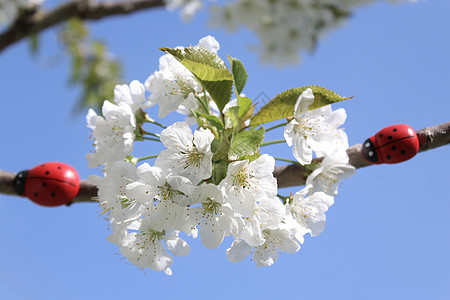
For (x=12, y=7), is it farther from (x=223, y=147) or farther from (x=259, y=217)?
(x=259, y=217)

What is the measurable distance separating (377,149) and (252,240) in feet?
2.22

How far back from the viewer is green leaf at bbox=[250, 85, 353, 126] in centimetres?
116

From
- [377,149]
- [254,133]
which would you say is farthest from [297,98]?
[377,149]

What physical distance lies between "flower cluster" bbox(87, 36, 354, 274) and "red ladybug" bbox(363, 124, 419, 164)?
0.55 feet

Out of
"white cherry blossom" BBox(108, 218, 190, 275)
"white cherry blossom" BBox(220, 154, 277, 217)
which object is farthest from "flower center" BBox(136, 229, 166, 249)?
"white cherry blossom" BBox(220, 154, 277, 217)

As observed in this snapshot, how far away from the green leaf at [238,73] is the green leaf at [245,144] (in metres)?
0.16

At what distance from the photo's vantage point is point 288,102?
117 centimetres

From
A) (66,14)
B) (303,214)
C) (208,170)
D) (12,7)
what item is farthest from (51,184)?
(12,7)

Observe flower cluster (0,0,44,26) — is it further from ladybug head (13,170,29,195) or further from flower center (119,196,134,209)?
flower center (119,196,134,209)

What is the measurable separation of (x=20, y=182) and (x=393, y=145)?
1.62 meters

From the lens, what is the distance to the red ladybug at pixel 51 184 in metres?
1.72

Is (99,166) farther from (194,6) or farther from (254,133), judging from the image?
(194,6)

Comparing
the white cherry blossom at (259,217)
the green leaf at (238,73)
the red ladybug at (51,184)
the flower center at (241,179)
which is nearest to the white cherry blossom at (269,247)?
the white cherry blossom at (259,217)

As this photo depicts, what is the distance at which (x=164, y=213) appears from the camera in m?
1.08
